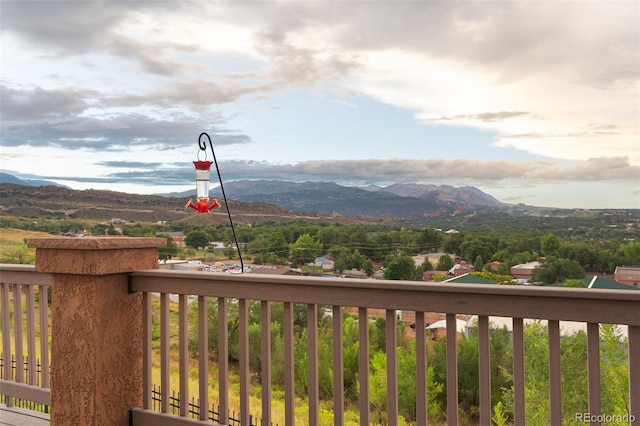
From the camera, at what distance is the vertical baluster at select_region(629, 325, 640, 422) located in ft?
4.53

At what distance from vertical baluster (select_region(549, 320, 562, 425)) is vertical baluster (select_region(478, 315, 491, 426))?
17 cm

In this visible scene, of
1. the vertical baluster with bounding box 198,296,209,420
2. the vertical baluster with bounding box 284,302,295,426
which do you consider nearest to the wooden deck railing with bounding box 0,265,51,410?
the vertical baluster with bounding box 198,296,209,420

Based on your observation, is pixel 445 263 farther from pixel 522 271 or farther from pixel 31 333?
pixel 31 333

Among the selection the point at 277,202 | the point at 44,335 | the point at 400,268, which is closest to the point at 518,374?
the point at 44,335

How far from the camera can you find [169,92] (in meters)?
14.8

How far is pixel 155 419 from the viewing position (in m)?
2.20

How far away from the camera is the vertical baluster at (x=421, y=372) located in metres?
1.64

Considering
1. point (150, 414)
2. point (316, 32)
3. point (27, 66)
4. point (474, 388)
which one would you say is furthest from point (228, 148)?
point (150, 414)

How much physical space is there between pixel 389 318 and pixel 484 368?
12.6 inches

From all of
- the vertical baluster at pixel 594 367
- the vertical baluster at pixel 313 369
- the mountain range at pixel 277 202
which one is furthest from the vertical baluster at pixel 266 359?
the mountain range at pixel 277 202

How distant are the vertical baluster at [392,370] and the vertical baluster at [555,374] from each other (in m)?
0.44

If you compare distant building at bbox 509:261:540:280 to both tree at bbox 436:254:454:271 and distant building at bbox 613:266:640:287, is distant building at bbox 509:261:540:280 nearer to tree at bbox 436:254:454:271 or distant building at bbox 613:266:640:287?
tree at bbox 436:254:454:271

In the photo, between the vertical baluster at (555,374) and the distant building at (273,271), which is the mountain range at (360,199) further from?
the vertical baluster at (555,374)

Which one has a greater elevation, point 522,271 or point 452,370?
point 452,370
